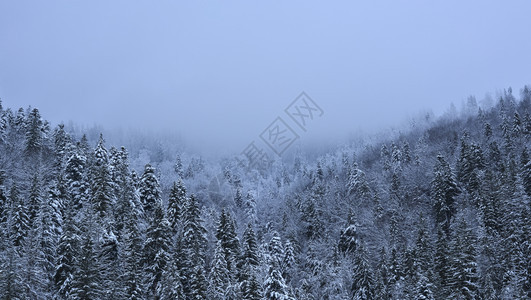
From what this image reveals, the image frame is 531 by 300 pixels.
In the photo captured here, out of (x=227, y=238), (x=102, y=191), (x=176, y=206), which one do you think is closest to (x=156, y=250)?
(x=102, y=191)

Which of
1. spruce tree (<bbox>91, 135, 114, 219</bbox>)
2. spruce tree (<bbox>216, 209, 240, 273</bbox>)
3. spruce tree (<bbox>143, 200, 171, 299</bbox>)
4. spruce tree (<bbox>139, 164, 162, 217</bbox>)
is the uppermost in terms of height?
spruce tree (<bbox>91, 135, 114, 219</bbox>)

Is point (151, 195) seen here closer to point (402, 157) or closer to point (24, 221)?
point (24, 221)

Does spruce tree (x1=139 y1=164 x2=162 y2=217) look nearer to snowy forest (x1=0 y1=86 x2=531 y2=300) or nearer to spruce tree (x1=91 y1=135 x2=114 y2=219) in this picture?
snowy forest (x1=0 y1=86 x2=531 y2=300)

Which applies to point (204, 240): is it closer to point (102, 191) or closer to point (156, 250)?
point (156, 250)

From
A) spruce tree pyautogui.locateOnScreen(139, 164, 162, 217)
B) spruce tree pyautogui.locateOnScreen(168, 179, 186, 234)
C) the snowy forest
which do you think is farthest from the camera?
spruce tree pyautogui.locateOnScreen(139, 164, 162, 217)

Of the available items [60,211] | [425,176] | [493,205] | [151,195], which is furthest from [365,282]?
[425,176]

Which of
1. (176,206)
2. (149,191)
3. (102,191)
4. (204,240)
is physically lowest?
(204,240)

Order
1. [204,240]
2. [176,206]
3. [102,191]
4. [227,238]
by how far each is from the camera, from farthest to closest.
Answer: [176,206], [227,238], [204,240], [102,191]

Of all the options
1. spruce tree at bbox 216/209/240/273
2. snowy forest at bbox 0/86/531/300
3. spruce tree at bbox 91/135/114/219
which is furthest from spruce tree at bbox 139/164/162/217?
spruce tree at bbox 216/209/240/273

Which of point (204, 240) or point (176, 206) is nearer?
point (204, 240)

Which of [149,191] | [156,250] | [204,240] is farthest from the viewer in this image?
[149,191]

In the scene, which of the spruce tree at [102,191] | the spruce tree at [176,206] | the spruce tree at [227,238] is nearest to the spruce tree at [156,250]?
the spruce tree at [102,191]

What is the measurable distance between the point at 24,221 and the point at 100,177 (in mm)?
8602

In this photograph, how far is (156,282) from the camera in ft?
133
